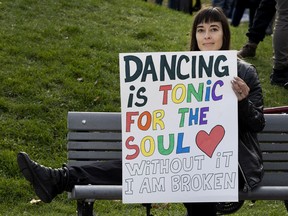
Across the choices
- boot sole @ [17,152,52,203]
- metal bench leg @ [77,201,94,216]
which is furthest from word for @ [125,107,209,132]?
boot sole @ [17,152,52,203]

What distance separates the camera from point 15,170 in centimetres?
727

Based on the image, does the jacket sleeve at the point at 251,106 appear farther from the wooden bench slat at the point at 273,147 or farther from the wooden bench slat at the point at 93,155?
→ the wooden bench slat at the point at 93,155

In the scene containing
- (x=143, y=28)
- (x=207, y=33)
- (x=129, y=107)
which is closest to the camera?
(x=129, y=107)

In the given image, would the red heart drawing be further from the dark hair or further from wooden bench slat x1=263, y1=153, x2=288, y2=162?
wooden bench slat x1=263, y1=153, x2=288, y2=162

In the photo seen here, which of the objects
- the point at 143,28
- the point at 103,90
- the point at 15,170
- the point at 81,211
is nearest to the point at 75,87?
the point at 103,90

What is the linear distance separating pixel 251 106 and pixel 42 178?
1320 millimetres

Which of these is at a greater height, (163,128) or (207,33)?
(207,33)

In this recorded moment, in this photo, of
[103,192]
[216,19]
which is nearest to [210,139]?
[103,192]

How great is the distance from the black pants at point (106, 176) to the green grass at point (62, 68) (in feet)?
3.92

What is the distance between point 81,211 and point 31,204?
1460 millimetres

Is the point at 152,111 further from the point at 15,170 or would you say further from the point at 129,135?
the point at 15,170

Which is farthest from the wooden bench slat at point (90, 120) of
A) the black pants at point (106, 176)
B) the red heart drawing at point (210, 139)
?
the red heart drawing at point (210, 139)

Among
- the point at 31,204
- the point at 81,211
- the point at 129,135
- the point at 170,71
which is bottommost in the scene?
the point at 31,204

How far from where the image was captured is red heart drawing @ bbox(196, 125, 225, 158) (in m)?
5.41
